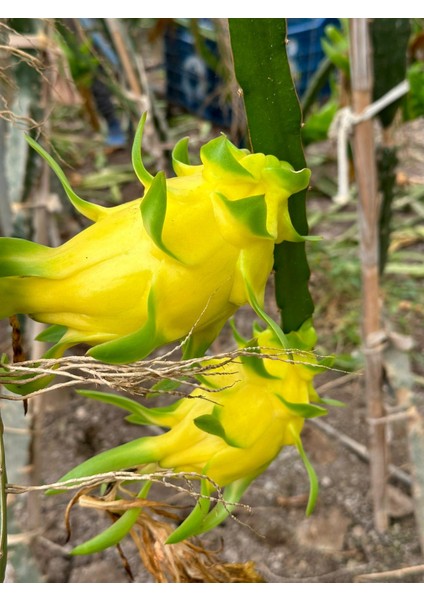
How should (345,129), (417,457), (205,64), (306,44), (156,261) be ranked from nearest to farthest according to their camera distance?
(156,261), (345,129), (417,457), (306,44), (205,64)

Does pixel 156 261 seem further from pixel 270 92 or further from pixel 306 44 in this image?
pixel 306 44

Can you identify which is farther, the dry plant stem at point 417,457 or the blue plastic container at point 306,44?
the blue plastic container at point 306,44

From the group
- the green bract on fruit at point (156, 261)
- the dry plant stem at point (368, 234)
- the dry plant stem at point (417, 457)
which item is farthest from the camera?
A: the dry plant stem at point (417, 457)

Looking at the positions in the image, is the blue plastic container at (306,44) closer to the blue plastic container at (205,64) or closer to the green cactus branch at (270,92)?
the blue plastic container at (205,64)

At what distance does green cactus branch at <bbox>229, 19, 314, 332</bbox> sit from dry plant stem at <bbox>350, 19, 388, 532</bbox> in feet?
0.93

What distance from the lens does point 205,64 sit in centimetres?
193

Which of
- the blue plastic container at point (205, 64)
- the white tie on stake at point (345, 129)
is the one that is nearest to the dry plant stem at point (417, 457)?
the white tie on stake at point (345, 129)

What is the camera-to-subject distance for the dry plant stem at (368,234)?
1.95 feet

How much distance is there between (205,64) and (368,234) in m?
1.44

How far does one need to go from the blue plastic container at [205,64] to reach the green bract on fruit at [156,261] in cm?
149

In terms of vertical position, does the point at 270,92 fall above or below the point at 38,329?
above

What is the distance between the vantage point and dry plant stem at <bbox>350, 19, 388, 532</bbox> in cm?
59

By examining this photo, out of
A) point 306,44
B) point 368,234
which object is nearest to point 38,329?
point 368,234
